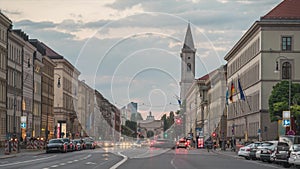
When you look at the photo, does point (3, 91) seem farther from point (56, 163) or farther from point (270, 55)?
point (56, 163)

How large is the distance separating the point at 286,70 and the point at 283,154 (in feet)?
180

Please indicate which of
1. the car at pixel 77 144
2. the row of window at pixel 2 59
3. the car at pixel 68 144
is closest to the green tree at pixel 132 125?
the car at pixel 77 144

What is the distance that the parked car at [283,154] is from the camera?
46475 millimetres

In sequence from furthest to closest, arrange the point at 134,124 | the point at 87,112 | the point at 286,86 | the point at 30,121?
the point at 87,112 → the point at 134,124 → the point at 30,121 → the point at 286,86

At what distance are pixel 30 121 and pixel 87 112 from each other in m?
60.0

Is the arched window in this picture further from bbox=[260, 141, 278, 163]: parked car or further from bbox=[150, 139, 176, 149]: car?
bbox=[260, 141, 278, 163]: parked car

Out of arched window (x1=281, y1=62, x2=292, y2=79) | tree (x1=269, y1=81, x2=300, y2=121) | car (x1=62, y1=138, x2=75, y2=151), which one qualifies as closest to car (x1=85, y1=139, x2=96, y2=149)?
car (x1=62, y1=138, x2=75, y2=151)

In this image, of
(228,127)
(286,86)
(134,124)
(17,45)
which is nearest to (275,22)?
(286,86)

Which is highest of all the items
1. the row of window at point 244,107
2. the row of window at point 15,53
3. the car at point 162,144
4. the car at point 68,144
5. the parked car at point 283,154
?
the row of window at point 15,53

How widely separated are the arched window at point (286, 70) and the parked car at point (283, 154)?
52870mm

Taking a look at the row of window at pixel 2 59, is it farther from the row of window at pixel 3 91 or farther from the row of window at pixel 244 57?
the row of window at pixel 244 57

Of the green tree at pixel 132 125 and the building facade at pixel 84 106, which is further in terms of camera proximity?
the building facade at pixel 84 106

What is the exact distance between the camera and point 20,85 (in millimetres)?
110125

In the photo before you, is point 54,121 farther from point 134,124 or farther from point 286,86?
point 286,86
